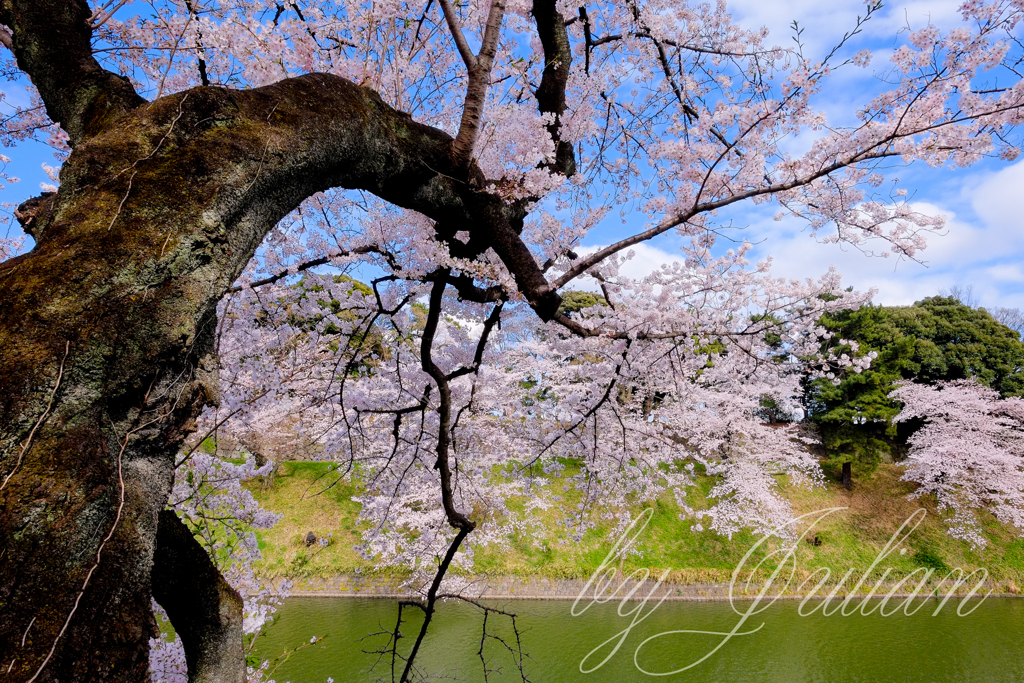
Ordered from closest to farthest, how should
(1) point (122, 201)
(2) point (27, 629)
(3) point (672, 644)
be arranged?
(2) point (27, 629) < (1) point (122, 201) < (3) point (672, 644)

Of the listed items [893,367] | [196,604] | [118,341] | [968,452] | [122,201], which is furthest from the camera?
[893,367]

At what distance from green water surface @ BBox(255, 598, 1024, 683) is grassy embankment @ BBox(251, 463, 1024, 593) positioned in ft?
3.57

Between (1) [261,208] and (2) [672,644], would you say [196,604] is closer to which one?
(1) [261,208]

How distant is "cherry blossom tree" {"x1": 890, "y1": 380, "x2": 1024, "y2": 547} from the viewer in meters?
12.7

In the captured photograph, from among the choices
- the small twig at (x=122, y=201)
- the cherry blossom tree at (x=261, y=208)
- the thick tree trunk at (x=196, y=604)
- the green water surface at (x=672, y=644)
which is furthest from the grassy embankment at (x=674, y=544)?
the small twig at (x=122, y=201)

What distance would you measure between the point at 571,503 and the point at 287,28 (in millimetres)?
12098

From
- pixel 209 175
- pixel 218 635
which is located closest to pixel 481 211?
pixel 209 175

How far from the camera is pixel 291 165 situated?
149 centimetres

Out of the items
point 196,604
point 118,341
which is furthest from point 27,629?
point 196,604

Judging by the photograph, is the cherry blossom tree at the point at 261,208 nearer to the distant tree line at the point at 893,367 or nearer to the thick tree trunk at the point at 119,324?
the thick tree trunk at the point at 119,324

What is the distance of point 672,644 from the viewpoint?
787 cm

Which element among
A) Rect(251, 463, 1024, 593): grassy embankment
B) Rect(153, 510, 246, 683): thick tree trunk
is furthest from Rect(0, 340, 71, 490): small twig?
Rect(251, 463, 1024, 593): grassy embankment

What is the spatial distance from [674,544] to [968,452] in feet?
28.1

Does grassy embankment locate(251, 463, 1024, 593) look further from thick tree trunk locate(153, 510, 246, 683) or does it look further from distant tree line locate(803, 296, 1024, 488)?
thick tree trunk locate(153, 510, 246, 683)
